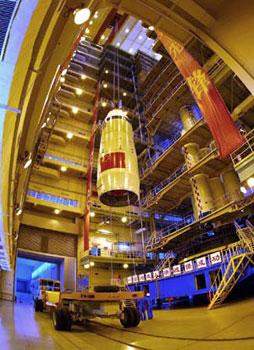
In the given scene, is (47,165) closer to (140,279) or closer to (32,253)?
(32,253)

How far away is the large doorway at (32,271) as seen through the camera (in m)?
24.9

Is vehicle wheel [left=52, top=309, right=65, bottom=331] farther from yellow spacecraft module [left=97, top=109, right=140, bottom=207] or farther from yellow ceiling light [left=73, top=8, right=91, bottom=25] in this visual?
yellow ceiling light [left=73, top=8, right=91, bottom=25]

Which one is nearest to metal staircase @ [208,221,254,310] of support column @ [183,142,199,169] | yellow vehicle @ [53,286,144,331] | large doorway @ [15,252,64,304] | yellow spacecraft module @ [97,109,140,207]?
yellow vehicle @ [53,286,144,331]

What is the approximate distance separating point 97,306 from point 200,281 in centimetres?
870

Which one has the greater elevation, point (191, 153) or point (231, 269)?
point (191, 153)

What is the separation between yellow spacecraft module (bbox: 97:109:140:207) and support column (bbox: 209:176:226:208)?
1096 cm

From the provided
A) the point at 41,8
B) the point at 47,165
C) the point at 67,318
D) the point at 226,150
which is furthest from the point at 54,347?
the point at 47,165

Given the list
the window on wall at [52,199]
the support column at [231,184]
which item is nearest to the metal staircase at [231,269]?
the support column at [231,184]

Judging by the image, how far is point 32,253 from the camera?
23.9 metres

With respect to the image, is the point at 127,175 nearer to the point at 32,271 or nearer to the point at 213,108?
the point at 213,108

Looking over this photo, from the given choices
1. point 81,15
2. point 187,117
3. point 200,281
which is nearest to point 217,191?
point 187,117

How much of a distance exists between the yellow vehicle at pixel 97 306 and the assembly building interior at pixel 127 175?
0.14ft

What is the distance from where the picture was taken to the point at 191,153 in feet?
68.4

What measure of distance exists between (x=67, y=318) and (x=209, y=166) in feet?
49.1
